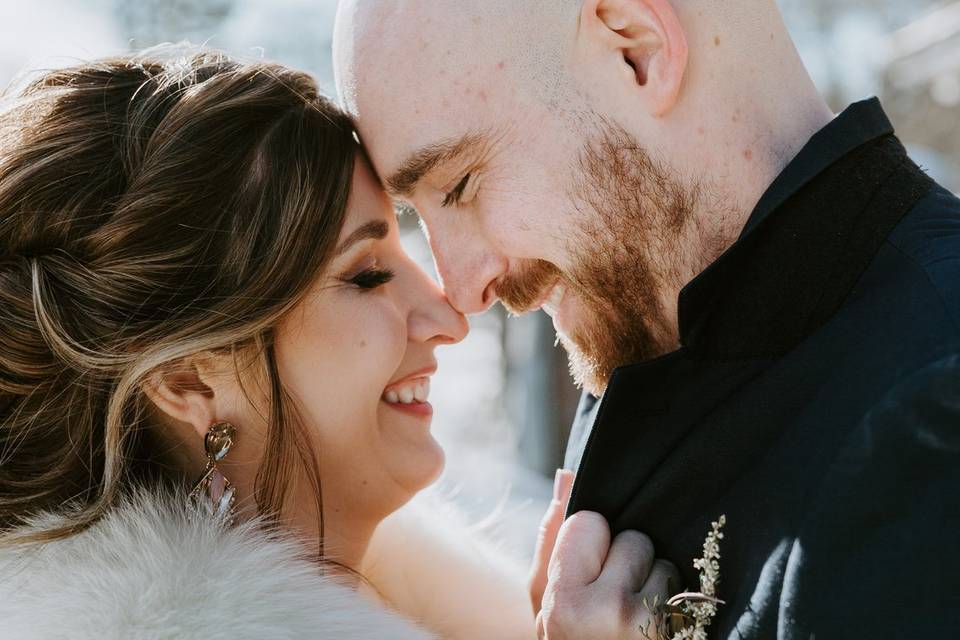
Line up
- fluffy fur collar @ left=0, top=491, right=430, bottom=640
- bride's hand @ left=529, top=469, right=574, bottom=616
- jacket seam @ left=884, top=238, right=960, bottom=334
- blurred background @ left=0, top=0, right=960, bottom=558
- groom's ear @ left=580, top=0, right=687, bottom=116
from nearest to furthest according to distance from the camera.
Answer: jacket seam @ left=884, top=238, right=960, bottom=334, fluffy fur collar @ left=0, top=491, right=430, bottom=640, groom's ear @ left=580, top=0, right=687, bottom=116, bride's hand @ left=529, top=469, right=574, bottom=616, blurred background @ left=0, top=0, right=960, bottom=558

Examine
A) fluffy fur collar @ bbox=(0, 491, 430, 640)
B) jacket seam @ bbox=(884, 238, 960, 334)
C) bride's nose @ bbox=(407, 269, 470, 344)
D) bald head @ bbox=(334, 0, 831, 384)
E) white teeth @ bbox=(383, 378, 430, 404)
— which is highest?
bald head @ bbox=(334, 0, 831, 384)

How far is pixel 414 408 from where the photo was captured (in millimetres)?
2422

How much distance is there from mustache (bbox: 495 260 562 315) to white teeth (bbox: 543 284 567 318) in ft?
0.06

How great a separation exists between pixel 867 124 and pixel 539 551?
1.18 meters

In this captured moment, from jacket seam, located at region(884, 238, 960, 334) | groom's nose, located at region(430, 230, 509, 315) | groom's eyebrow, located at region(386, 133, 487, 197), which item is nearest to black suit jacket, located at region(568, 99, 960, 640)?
jacket seam, located at region(884, 238, 960, 334)

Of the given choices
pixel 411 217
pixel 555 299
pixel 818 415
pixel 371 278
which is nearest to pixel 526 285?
pixel 555 299

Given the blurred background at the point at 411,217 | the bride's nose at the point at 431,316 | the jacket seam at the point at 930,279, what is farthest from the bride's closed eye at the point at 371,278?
the blurred background at the point at 411,217

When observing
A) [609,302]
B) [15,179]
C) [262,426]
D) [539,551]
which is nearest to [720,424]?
[609,302]

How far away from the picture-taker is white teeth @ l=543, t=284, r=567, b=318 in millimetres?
2191

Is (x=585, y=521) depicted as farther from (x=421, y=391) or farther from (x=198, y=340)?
(x=198, y=340)

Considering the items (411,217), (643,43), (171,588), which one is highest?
(411,217)

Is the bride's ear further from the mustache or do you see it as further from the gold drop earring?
the mustache

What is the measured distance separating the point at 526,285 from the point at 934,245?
0.84 meters

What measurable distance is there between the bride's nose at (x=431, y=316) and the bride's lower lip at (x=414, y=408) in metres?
0.15
